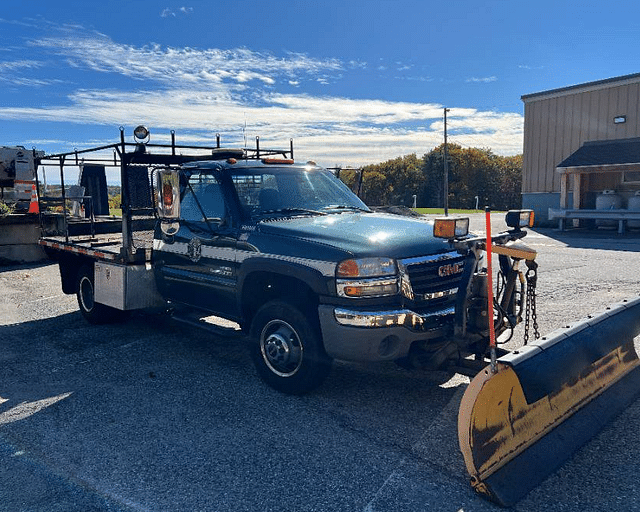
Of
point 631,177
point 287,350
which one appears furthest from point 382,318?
point 631,177

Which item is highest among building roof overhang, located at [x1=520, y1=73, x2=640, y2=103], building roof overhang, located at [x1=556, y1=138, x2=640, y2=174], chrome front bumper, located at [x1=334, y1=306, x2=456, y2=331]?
building roof overhang, located at [x1=520, y1=73, x2=640, y2=103]

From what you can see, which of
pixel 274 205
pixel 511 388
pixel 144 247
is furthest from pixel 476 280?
pixel 144 247

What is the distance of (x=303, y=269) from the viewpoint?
180 inches

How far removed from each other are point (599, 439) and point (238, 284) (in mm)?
3132

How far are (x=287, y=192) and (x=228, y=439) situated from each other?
2.55 meters

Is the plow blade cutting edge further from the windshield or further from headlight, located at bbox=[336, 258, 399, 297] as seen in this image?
the windshield

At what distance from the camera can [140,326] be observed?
7562mm

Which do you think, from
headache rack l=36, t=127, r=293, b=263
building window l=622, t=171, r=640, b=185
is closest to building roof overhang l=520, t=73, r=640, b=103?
building window l=622, t=171, r=640, b=185

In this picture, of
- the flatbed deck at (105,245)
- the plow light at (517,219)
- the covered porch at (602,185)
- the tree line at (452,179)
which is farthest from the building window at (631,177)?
the tree line at (452,179)

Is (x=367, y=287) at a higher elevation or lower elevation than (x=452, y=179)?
lower

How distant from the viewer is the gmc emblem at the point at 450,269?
15.2 feet

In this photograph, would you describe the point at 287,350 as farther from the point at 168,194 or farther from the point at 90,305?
the point at 90,305

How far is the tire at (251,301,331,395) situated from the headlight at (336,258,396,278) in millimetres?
577

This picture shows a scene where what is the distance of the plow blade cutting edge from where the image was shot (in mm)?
3299
